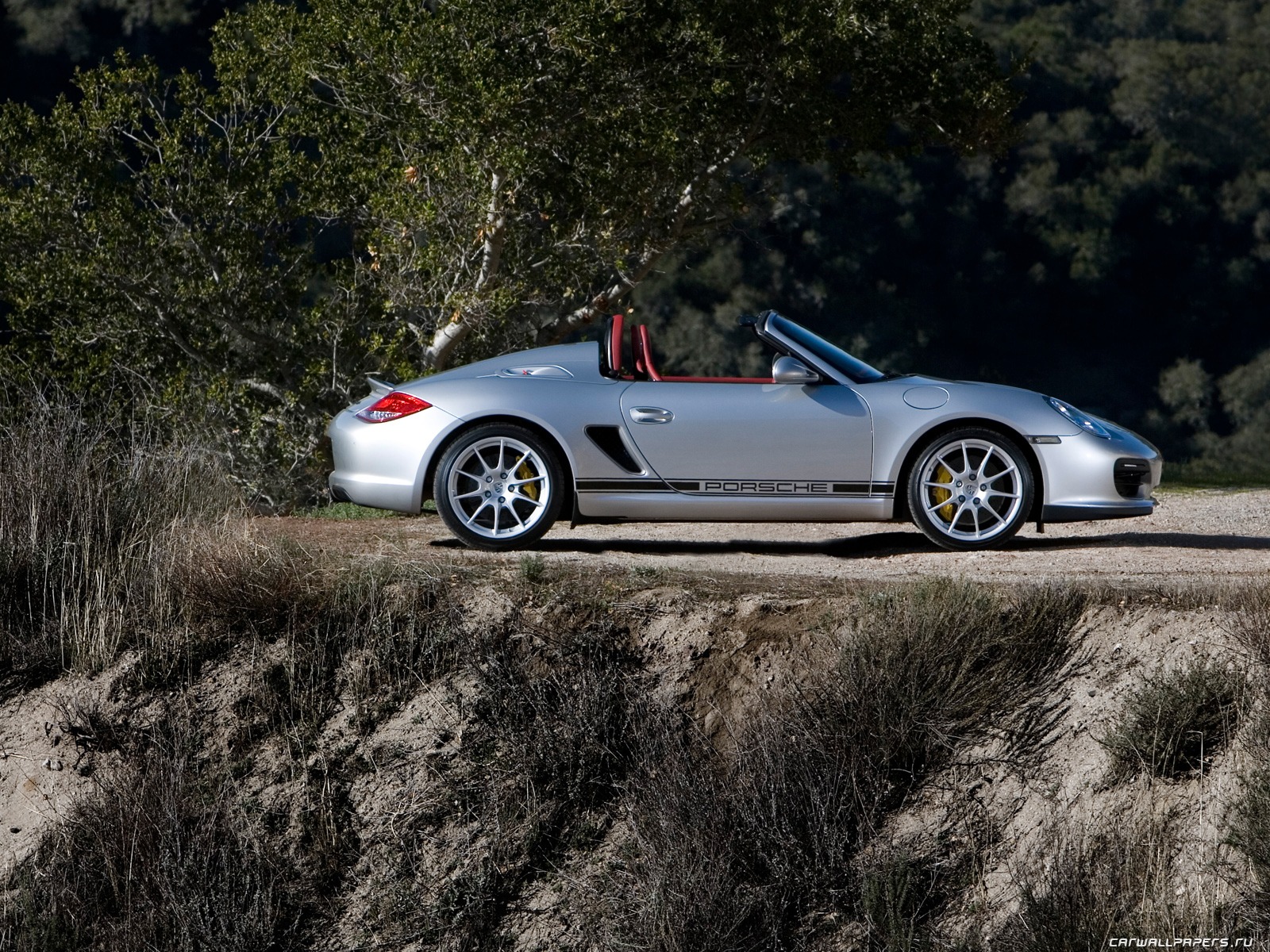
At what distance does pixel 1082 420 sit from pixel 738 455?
2.08 meters

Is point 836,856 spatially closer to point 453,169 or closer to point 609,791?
point 609,791

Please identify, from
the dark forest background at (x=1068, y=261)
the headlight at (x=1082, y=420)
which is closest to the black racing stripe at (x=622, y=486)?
the headlight at (x=1082, y=420)

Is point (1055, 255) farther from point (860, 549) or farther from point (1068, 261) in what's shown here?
point (860, 549)

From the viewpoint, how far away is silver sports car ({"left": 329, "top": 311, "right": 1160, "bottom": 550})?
877cm

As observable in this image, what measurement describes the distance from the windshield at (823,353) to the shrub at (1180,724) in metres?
3.00

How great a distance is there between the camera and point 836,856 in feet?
22.3

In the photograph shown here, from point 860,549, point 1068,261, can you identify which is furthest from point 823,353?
point 1068,261

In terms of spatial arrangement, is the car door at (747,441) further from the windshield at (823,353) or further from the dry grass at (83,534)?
the dry grass at (83,534)

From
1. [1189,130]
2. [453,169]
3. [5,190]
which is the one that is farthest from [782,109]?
[1189,130]

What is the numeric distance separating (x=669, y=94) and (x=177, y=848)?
1077cm

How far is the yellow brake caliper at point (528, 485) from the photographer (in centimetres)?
888

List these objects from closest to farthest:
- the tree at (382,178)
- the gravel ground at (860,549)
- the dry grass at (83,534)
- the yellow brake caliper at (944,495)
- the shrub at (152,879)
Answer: the shrub at (152,879)
the dry grass at (83,534)
the gravel ground at (860,549)
the yellow brake caliper at (944,495)
the tree at (382,178)

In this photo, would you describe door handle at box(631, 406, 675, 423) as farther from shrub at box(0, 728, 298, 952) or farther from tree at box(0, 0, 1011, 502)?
tree at box(0, 0, 1011, 502)

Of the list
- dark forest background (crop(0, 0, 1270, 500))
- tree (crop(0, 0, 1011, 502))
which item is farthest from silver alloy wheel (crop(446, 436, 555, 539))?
dark forest background (crop(0, 0, 1270, 500))
